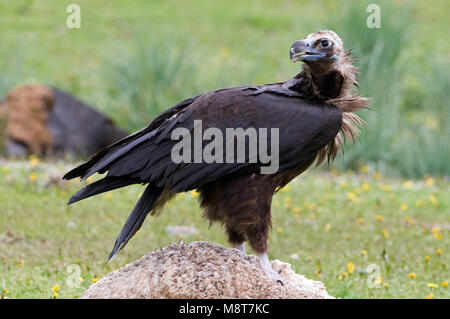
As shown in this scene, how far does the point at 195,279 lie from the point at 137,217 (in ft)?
1.76

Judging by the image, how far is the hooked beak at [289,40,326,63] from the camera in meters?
4.55

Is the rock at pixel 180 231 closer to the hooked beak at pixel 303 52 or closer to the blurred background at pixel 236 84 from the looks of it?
the blurred background at pixel 236 84

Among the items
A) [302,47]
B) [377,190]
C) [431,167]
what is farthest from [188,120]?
[431,167]

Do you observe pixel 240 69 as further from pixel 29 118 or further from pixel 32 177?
pixel 32 177

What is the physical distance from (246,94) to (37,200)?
15.0ft

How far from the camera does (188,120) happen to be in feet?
15.0

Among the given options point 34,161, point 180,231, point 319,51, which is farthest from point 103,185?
point 34,161

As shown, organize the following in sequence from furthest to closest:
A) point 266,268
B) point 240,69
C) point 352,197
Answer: point 240,69 < point 352,197 < point 266,268

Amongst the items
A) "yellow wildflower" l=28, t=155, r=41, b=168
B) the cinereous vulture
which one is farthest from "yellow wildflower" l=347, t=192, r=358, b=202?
the cinereous vulture

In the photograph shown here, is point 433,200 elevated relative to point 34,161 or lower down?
lower down

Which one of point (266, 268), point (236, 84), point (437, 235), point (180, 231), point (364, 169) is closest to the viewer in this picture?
point (266, 268)

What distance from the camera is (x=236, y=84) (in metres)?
12.9

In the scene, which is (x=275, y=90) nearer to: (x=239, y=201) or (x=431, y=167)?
(x=239, y=201)

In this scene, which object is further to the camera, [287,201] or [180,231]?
[287,201]
